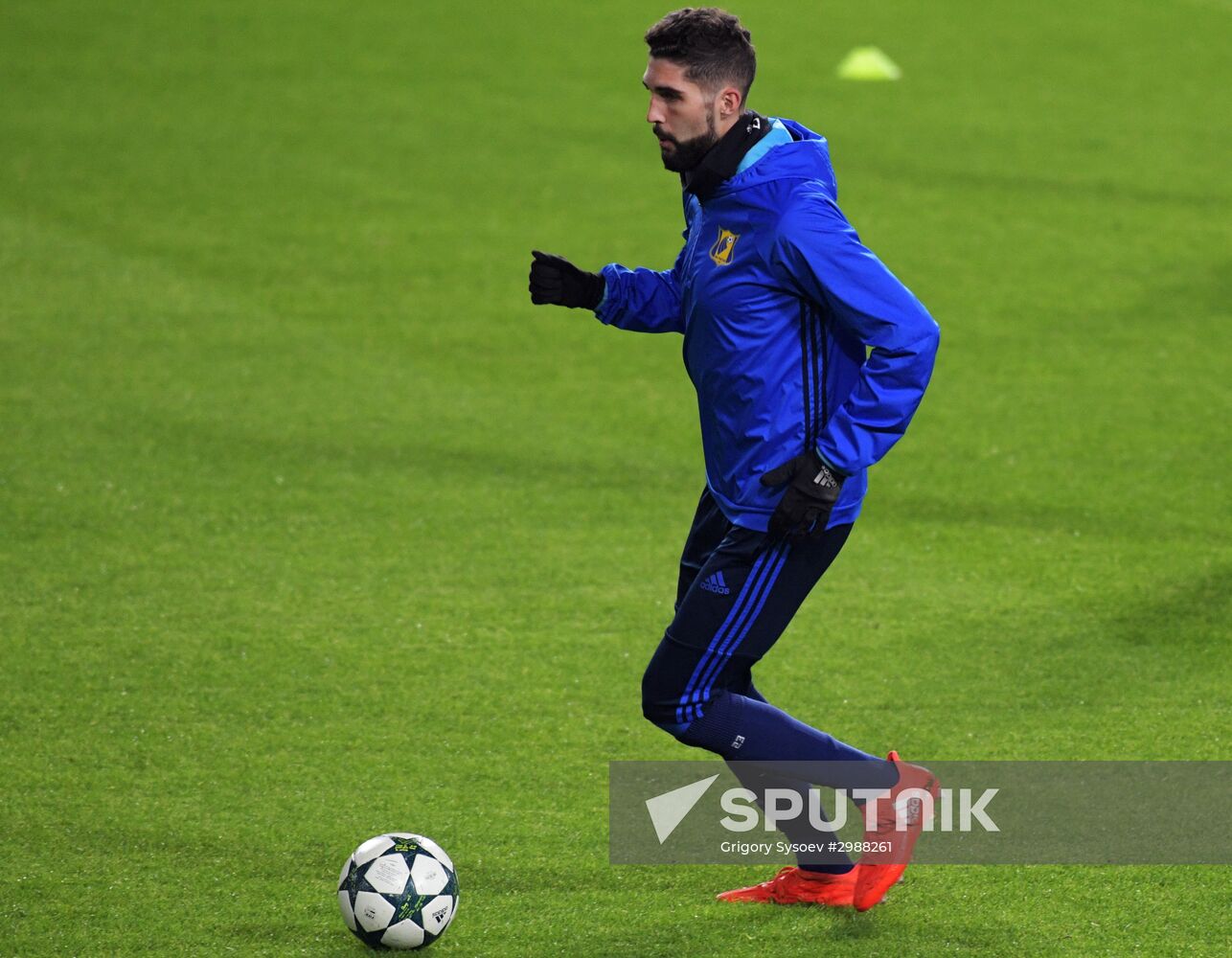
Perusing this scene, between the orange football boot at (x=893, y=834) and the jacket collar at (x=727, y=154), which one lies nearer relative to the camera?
the jacket collar at (x=727, y=154)

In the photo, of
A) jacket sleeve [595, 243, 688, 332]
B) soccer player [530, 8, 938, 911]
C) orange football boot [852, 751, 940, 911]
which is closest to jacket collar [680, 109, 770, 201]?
soccer player [530, 8, 938, 911]

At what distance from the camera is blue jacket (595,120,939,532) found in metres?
3.31

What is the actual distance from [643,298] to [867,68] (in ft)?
35.3

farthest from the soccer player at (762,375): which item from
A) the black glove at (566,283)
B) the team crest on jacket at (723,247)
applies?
the black glove at (566,283)

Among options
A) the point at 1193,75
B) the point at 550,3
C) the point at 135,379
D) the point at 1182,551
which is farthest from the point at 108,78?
the point at 1182,551

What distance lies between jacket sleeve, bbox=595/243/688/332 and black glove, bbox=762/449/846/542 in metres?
0.59

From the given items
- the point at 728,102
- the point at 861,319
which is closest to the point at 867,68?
the point at 728,102

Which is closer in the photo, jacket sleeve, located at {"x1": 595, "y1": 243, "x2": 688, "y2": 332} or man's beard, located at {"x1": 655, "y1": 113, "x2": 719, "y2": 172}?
man's beard, located at {"x1": 655, "y1": 113, "x2": 719, "y2": 172}

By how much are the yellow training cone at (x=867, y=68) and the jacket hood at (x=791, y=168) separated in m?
10.8

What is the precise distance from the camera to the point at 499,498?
6.78 m

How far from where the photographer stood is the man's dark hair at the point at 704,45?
11.1ft

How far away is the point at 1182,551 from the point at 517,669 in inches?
103

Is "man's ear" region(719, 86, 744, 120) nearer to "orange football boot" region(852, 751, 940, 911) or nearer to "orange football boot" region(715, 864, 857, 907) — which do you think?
"orange football boot" region(852, 751, 940, 911)

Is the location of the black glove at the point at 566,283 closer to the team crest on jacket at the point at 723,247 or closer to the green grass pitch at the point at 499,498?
the team crest on jacket at the point at 723,247
